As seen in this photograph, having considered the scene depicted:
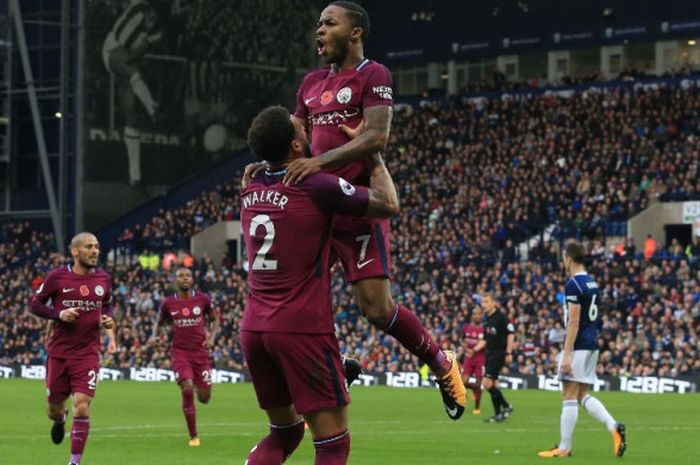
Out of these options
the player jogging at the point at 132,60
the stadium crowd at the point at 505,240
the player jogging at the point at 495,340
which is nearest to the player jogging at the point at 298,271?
the player jogging at the point at 495,340

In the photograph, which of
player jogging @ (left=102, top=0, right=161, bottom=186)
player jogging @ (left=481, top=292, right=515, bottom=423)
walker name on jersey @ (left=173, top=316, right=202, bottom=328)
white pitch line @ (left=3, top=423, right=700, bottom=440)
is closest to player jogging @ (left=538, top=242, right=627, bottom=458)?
white pitch line @ (left=3, top=423, right=700, bottom=440)

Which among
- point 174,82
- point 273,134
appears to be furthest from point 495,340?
point 174,82

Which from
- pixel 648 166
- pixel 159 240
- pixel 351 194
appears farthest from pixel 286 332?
pixel 159 240

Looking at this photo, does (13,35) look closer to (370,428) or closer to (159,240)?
(159,240)

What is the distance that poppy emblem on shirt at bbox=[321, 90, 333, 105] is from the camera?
35.9 feet

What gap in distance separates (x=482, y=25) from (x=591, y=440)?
37.2m

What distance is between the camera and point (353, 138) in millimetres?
10641

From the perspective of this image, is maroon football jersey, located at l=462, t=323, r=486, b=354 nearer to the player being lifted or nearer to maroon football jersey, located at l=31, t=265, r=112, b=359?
maroon football jersey, located at l=31, t=265, r=112, b=359

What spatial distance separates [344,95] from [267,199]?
183cm

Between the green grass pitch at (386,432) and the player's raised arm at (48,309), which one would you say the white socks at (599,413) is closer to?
the green grass pitch at (386,432)

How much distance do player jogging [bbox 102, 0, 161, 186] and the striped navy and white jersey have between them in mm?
38644

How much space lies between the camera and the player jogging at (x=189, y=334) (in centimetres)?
2269

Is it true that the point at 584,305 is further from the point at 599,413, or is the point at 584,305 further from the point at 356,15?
the point at 356,15

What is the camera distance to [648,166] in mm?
46250
